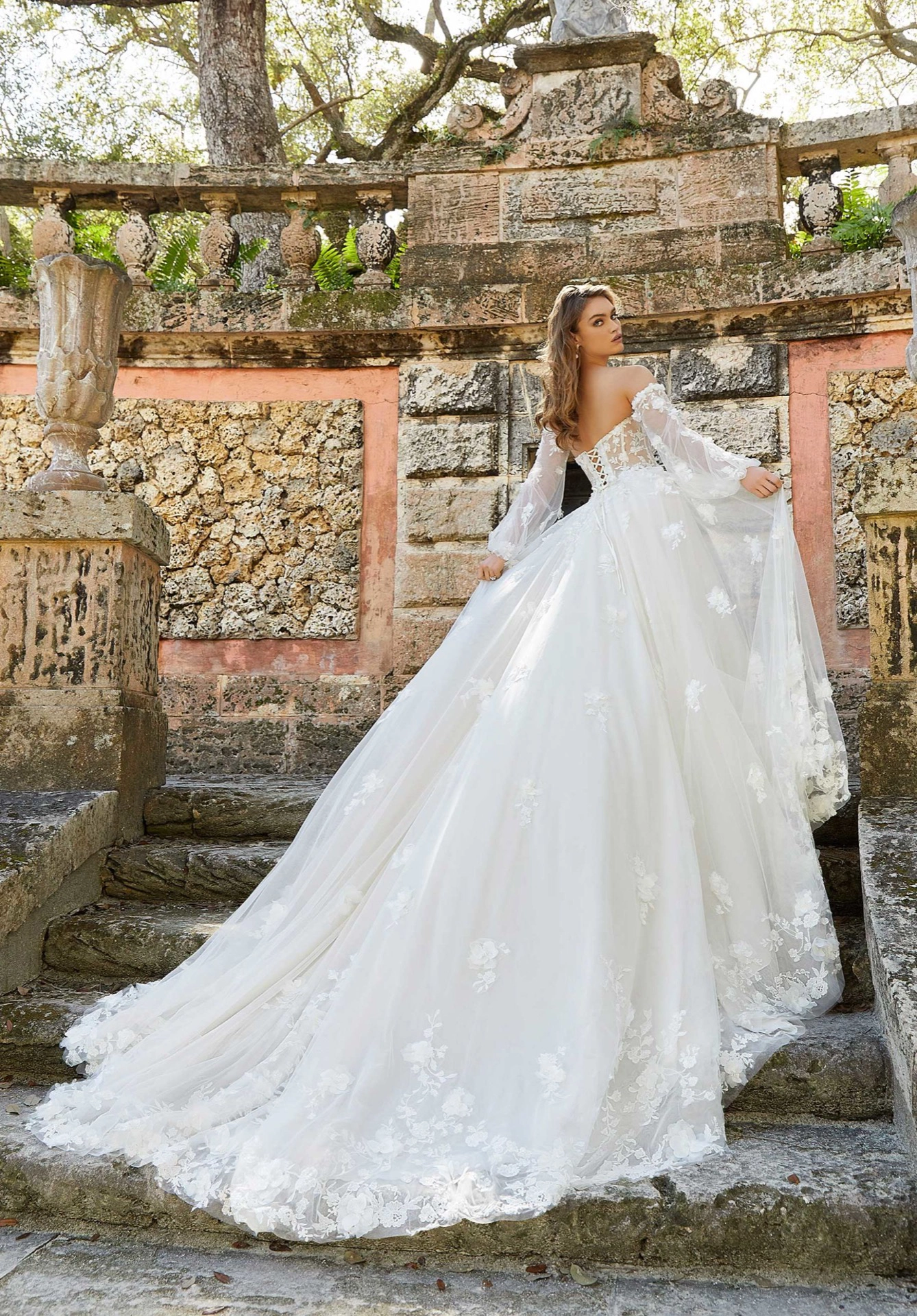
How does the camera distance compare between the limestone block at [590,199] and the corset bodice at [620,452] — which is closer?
the corset bodice at [620,452]

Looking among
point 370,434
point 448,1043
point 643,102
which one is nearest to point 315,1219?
point 448,1043

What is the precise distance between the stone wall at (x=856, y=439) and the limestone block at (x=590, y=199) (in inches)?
54.9

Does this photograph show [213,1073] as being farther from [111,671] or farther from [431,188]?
[431,188]

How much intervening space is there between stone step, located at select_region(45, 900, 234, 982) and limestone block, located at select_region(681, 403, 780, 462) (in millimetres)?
3729

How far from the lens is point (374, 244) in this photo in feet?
19.4

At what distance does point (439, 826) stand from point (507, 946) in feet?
1.19

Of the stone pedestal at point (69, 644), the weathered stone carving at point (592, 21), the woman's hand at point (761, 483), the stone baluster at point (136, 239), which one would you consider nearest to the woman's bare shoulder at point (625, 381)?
the woman's hand at point (761, 483)

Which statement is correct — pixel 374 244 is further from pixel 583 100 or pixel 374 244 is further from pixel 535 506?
pixel 535 506

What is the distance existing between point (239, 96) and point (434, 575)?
5.40 m

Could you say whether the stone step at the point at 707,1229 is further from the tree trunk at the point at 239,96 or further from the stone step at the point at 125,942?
the tree trunk at the point at 239,96

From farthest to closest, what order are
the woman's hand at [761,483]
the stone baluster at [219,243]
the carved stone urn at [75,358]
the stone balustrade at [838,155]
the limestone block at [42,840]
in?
the stone baluster at [219,243], the stone balustrade at [838,155], the carved stone urn at [75,358], the woman's hand at [761,483], the limestone block at [42,840]

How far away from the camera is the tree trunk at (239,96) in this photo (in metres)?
8.54

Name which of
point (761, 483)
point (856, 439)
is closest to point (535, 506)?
point (761, 483)

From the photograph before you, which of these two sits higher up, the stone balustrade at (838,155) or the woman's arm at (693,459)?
the stone balustrade at (838,155)
